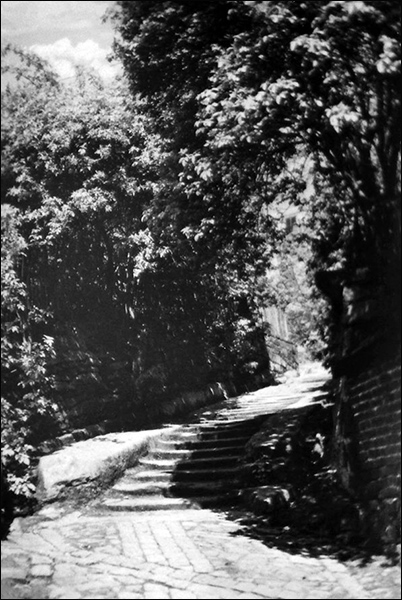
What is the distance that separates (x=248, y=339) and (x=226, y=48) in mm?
2116

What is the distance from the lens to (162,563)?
9.28ft

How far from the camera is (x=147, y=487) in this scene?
331 centimetres

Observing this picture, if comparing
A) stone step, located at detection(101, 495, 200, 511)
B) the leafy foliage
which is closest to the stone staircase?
stone step, located at detection(101, 495, 200, 511)

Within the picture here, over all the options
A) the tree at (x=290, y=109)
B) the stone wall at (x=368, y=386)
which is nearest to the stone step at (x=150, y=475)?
the stone wall at (x=368, y=386)

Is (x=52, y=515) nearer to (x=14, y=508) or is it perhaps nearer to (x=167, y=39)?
(x=14, y=508)

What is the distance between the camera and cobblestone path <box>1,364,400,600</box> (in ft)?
8.70

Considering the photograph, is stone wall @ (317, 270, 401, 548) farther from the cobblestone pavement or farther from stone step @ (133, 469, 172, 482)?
stone step @ (133, 469, 172, 482)

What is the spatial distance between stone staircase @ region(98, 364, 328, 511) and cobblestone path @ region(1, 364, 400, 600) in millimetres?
95

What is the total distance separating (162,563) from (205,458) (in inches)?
30.0

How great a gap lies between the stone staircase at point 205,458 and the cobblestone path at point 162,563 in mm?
95

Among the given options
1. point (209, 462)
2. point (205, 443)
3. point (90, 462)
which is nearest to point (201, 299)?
point (205, 443)

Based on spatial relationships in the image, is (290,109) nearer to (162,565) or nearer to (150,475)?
(150,475)

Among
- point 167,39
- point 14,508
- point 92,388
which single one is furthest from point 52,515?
point 167,39

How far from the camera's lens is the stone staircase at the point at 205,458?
328 centimetres
